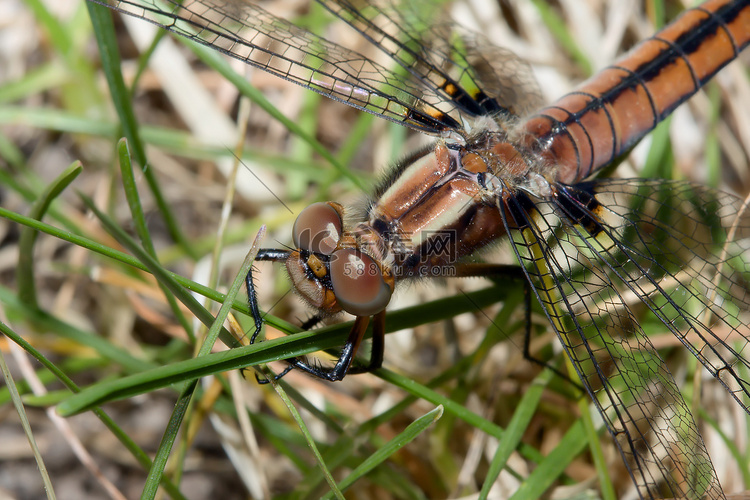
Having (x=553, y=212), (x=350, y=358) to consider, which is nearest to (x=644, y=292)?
(x=553, y=212)

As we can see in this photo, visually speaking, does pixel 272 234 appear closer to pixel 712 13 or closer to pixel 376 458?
pixel 376 458

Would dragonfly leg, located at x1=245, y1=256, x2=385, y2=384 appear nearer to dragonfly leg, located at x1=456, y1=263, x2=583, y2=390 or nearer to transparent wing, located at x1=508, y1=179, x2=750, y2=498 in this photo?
dragonfly leg, located at x1=456, y1=263, x2=583, y2=390

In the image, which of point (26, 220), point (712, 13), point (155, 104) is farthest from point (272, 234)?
point (712, 13)

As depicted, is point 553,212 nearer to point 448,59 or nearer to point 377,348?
point 377,348

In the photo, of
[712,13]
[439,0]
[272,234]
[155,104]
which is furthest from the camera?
[155,104]

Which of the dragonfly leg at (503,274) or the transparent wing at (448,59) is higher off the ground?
the transparent wing at (448,59)

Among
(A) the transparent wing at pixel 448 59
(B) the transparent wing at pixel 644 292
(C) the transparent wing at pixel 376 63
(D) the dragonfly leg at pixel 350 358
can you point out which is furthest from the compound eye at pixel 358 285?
(A) the transparent wing at pixel 448 59

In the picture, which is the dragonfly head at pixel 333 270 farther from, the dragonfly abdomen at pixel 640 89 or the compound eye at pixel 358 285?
the dragonfly abdomen at pixel 640 89
